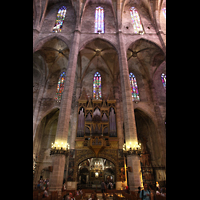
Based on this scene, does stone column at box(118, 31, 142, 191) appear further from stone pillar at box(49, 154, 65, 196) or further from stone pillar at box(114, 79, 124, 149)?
stone pillar at box(49, 154, 65, 196)

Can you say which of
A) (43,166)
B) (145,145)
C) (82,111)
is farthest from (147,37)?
(43,166)

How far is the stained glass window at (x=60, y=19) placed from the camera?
17375 mm

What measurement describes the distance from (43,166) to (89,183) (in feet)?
18.9

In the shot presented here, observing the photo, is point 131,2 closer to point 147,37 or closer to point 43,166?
point 147,37

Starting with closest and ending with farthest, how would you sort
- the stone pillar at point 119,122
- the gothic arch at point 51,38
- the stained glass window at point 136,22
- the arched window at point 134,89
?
the stone pillar at point 119,122 → the gothic arch at point 51,38 → the stained glass window at point 136,22 → the arched window at point 134,89

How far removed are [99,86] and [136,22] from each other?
10.0 metres

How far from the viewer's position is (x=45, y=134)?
19.0 meters

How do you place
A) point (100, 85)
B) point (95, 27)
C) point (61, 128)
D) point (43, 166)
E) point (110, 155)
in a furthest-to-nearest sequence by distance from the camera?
point (100, 85) → point (95, 27) → point (43, 166) → point (110, 155) → point (61, 128)

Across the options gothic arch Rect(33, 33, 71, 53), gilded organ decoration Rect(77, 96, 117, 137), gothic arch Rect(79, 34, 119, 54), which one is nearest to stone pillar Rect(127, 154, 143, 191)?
gilded organ decoration Rect(77, 96, 117, 137)

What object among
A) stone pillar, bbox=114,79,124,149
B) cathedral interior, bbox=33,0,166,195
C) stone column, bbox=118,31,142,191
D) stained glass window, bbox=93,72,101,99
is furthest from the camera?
stained glass window, bbox=93,72,101,99

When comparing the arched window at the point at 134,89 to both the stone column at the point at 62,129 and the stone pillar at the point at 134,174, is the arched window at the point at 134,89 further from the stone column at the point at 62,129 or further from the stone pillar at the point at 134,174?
the stone pillar at the point at 134,174

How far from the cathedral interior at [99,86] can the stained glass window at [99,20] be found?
0.13 m

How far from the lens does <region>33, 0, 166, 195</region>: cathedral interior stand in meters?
14.0

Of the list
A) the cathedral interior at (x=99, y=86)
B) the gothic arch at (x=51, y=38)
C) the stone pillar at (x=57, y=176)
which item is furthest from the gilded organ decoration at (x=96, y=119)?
the gothic arch at (x=51, y=38)
